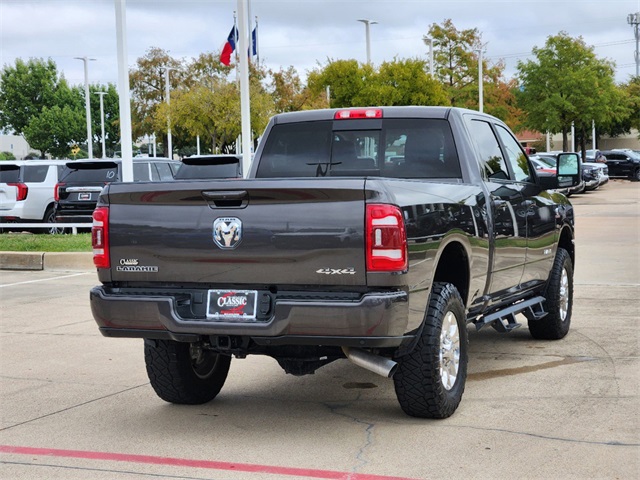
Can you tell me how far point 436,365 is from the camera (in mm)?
5883

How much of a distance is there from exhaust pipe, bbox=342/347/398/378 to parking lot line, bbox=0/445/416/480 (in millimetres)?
735

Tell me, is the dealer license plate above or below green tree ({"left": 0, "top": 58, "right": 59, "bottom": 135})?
below

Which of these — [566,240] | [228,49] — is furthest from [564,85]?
[566,240]

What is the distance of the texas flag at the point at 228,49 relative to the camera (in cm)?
2731

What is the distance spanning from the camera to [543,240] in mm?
8406

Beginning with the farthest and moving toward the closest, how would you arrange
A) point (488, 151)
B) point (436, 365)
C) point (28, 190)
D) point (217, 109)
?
1. point (217, 109)
2. point (28, 190)
3. point (488, 151)
4. point (436, 365)

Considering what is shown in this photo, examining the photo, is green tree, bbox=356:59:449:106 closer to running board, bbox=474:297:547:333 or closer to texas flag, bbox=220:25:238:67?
texas flag, bbox=220:25:238:67

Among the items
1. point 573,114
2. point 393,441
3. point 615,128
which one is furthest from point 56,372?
point 615,128

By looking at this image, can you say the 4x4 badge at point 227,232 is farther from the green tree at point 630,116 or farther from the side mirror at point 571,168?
the green tree at point 630,116

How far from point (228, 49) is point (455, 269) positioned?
72.7ft

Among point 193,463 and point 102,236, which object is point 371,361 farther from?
point 102,236

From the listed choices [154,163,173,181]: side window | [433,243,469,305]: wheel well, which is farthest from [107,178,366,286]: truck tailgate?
[154,163,173,181]: side window

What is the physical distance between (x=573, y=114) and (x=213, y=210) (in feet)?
182

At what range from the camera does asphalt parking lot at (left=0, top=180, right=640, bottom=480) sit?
5234mm
